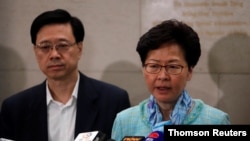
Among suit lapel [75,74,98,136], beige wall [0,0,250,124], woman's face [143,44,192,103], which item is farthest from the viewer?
beige wall [0,0,250,124]

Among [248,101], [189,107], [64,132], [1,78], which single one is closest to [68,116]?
Answer: [64,132]

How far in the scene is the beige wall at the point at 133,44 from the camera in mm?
2371

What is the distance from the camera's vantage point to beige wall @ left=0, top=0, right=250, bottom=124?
2371 mm

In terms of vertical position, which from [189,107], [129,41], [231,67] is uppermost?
[129,41]

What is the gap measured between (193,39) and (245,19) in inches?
48.6

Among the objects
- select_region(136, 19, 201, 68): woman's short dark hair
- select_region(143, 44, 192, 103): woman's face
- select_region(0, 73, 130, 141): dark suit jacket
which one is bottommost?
select_region(0, 73, 130, 141): dark suit jacket

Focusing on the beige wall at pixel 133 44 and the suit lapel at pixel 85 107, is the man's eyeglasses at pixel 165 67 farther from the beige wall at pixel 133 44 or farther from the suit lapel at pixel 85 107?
the beige wall at pixel 133 44

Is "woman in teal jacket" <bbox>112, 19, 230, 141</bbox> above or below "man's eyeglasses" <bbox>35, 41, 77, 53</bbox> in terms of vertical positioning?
below

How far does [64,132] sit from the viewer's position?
5.48 feet

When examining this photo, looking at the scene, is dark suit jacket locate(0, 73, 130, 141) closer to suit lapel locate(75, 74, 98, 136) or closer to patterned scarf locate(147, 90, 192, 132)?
suit lapel locate(75, 74, 98, 136)

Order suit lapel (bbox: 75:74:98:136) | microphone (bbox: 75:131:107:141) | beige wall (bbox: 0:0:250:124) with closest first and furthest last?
1. microphone (bbox: 75:131:107:141)
2. suit lapel (bbox: 75:74:98:136)
3. beige wall (bbox: 0:0:250:124)

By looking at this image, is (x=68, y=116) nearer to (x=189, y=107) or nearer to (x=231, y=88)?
(x=189, y=107)

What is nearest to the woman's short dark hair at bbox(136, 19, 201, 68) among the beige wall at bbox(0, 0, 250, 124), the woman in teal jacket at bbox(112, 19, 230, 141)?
the woman in teal jacket at bbox(112, 19, 230, 141)

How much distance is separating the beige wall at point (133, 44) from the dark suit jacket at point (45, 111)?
70 cm
